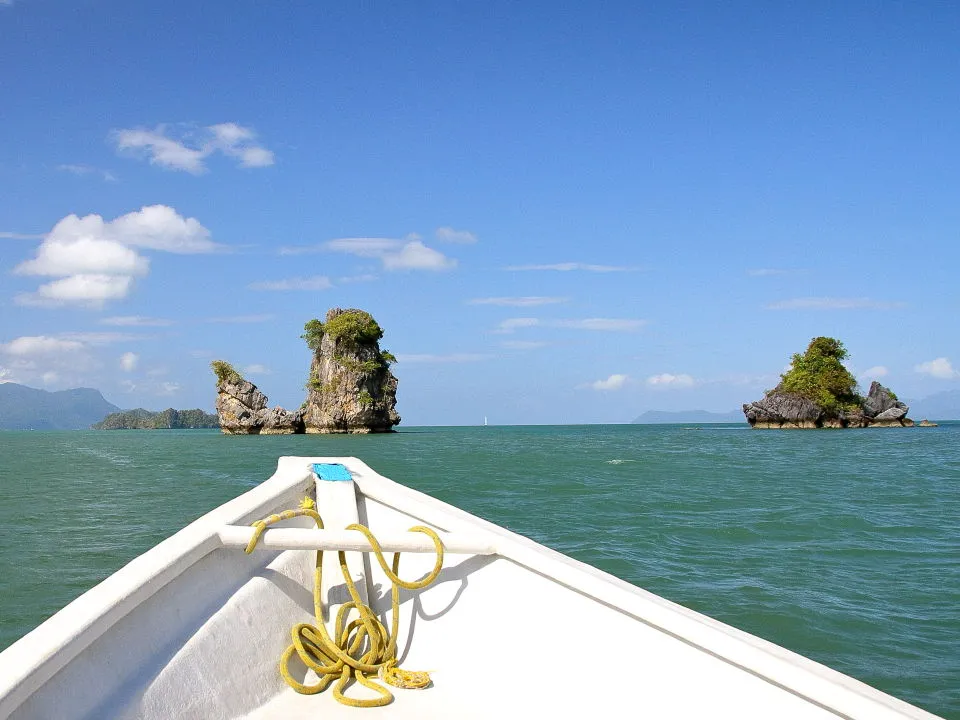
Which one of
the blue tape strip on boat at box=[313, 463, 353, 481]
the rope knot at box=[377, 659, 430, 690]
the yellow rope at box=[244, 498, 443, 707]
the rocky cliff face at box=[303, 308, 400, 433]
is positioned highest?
the rocky cliff face at box=[303, 308, 400, 433]

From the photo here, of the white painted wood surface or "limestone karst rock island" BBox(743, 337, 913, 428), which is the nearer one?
the white painted wood surface

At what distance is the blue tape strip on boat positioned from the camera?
12.0ft

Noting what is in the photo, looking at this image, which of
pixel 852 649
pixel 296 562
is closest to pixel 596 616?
pixel 296 562

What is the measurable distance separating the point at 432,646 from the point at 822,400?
267 feet

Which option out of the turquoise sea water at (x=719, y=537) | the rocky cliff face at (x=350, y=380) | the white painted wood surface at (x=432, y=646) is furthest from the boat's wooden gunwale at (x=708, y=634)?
the rocky cliff face at (x=350, y=380)

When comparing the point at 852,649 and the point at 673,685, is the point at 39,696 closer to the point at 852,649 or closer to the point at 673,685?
the point at 673,685

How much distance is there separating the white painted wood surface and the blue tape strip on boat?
199 millimetres

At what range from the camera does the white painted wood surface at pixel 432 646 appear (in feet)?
7.14

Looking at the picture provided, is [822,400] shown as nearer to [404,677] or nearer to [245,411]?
[245,411]

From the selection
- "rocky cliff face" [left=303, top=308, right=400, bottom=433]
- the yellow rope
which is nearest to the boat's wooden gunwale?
the yellow rope

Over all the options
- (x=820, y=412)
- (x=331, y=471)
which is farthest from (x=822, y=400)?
(x=331, y=471)

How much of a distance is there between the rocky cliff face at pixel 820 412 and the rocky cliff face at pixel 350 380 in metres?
40.4

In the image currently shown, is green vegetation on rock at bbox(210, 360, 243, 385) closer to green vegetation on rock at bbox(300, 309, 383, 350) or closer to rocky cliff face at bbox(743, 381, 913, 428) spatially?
green vegetation on rock at bbox(300, 309, 383, 350)

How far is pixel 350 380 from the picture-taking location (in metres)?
73.2
